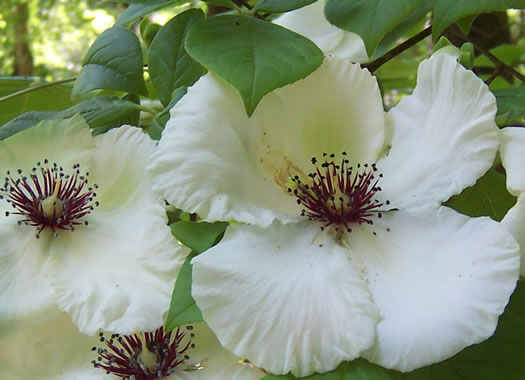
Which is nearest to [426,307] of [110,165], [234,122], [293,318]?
[293,318]

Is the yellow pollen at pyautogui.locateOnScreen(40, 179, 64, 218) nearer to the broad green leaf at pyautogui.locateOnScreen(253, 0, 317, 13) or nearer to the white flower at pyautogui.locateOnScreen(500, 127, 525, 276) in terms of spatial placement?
the broad green leaf at pyautogui.locateOnScreen(253, 0, 317, 13)

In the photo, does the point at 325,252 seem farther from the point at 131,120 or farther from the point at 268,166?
the point at 131,120

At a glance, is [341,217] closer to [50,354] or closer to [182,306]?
[182,306]

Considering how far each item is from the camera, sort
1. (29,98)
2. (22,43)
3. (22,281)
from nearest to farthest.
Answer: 1. (22,281)
2. (29,98)
3. (22,43)

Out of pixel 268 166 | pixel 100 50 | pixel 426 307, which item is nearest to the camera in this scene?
pixel 426 307

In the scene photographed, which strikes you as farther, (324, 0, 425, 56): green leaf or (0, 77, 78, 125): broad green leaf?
(0, 77, 78, 125): broad green leaf

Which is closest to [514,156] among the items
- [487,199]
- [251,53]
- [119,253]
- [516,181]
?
[516,181]

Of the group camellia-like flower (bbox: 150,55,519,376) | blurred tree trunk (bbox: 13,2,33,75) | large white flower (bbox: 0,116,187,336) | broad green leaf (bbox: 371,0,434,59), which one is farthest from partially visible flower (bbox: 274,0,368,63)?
blurred tree trunk (bbox: 13,2,33,75)
